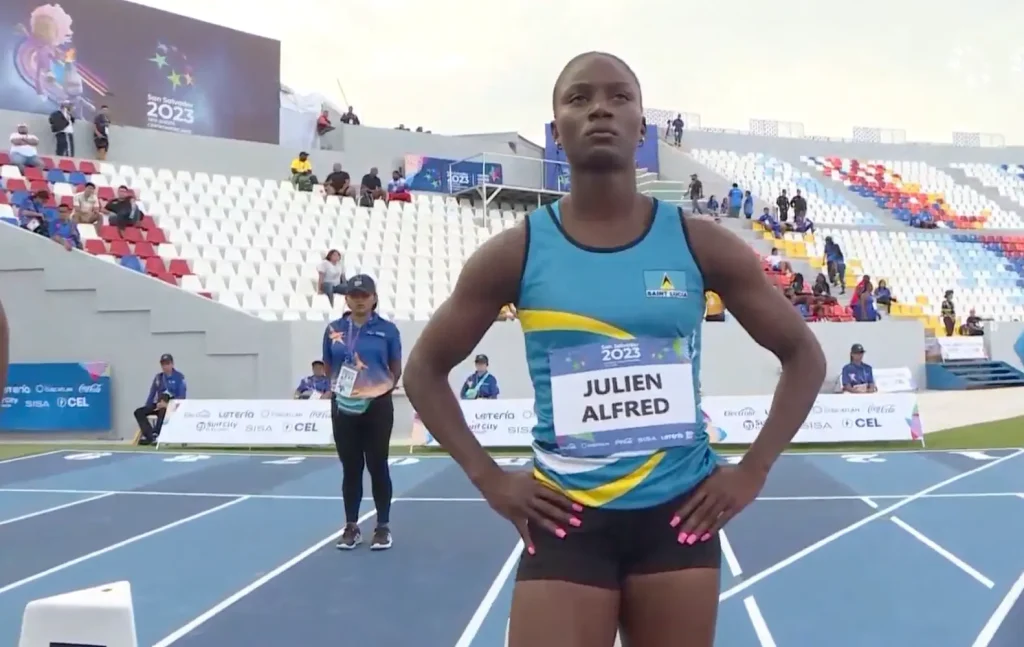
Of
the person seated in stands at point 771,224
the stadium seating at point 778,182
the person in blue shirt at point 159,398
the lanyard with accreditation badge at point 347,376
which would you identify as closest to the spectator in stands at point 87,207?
the person in blue shirt at point 159,398

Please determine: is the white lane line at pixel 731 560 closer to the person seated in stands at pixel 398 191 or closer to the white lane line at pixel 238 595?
the white lane line at pixel 238 595

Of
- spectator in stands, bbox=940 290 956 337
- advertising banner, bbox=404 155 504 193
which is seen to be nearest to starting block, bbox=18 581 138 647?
spectator in stands, bbox=940 290 956 337

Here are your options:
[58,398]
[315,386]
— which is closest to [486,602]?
[315,386]

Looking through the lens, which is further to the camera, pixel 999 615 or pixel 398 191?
pixel 398 191

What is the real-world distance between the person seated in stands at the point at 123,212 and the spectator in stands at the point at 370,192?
5.50m

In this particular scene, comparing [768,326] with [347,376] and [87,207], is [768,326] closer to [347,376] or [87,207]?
[347,376]

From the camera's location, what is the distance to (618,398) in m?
1.84

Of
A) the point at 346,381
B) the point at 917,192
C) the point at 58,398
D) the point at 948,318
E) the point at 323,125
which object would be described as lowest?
the point at 58,398

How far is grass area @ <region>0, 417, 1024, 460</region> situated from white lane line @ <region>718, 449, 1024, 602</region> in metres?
1.65

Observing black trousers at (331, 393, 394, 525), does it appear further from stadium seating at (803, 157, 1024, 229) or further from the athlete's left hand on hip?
stadium seating at (803, 157, 1024, 229)

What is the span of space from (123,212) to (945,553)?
45.3 ft

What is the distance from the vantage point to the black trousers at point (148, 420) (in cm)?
1176

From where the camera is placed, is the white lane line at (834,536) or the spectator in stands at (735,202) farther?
the spectator in stands at (735,202)

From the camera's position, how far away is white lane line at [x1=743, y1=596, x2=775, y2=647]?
12.6 ft
